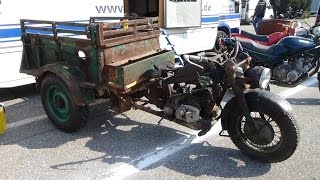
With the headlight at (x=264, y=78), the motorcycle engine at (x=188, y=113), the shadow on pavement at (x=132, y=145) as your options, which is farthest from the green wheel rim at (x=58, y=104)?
the headlight at (x=264, y=78)

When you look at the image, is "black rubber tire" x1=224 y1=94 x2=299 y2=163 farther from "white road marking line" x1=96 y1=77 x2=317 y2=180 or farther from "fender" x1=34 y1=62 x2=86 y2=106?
"fender" x1=34 y1=62 x2=86 y2=106

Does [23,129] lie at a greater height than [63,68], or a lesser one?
lesser

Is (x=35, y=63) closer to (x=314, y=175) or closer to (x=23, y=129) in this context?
(x=23, y=129)

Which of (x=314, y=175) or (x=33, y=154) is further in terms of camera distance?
(x=33, y=154)

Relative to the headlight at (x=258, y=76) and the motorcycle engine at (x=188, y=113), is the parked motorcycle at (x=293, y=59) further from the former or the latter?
the motorcycle engine at (x=188, y=113)

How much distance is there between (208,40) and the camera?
9.41 m

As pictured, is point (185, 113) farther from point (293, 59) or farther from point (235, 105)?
point (293, 59)

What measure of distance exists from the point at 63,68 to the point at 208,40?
19.0ft

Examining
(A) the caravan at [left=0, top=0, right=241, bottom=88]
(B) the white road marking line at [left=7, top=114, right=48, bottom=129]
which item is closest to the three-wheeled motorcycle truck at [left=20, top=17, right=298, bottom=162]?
(B) the white road marking line at [left=7, top=114, right=48, bottom=129]

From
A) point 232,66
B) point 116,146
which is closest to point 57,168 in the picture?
point 116,146

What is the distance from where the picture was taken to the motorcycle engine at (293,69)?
19.3ft

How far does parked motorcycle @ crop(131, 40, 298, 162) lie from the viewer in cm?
355

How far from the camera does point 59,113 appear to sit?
4691 mm

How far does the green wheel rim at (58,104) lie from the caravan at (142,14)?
1.41m
